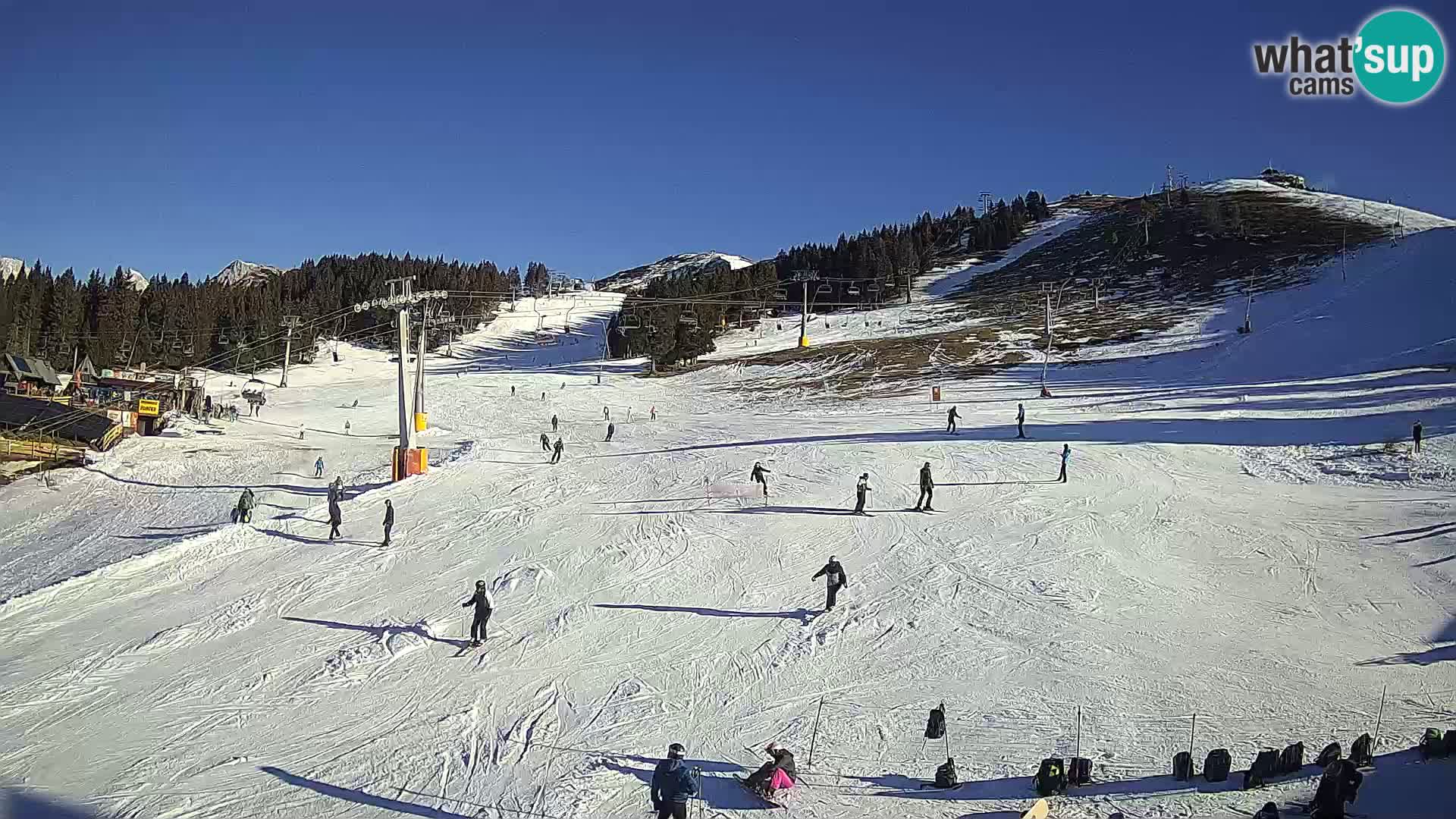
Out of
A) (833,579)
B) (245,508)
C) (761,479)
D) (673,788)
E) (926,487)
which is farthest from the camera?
(761,479)

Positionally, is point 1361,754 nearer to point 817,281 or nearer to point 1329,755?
point 1329,755

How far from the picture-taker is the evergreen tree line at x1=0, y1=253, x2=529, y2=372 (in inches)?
2923

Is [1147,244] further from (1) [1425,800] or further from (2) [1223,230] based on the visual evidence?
(1) [1425,800]

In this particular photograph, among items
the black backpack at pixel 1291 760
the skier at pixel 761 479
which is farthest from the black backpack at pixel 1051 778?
the skier at pixel 761 479

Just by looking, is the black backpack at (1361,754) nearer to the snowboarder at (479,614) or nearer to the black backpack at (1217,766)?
the black backpack at (1217,766)

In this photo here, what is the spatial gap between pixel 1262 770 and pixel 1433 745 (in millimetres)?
1973

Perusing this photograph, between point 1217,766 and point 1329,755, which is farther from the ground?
point 1329,755

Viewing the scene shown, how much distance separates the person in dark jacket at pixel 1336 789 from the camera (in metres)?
8.32

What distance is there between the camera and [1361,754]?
9602mm

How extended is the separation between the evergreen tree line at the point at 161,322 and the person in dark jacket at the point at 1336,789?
65.6 m

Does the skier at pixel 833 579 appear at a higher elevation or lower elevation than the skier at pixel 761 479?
lower

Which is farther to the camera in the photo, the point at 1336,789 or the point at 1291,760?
the point at 1291,760

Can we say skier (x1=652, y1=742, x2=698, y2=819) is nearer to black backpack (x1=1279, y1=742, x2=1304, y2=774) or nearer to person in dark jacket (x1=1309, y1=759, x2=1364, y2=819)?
person in dark jacket (x1=1309, y1=759, x2=1364, y2=819)

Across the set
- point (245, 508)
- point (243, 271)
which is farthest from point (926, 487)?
point (243, 271)
